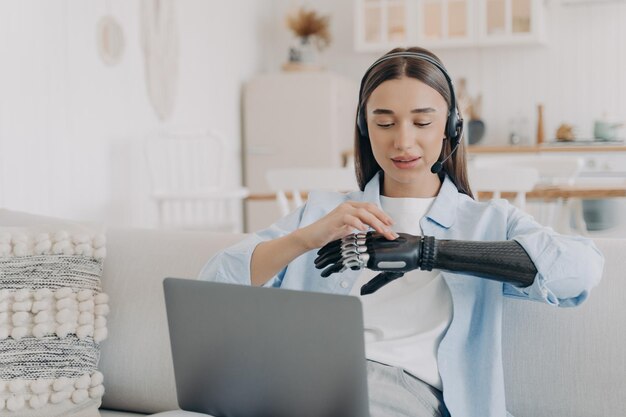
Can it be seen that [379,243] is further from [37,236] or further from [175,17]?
[175,17]

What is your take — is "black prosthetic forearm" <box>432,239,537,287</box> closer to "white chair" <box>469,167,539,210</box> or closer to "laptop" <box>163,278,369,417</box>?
"laptop" <box>163,278,369,417</box>

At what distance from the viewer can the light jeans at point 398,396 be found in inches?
49.8

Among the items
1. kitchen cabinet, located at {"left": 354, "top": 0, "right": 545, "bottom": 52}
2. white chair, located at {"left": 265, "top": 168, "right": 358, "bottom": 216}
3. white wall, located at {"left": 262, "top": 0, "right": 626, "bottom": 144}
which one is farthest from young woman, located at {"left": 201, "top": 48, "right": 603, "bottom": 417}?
white wall, located at {"left": 262, "top": 0, "right": 626, "bottom": 144}

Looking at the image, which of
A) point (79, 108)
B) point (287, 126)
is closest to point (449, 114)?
point (79, 108)

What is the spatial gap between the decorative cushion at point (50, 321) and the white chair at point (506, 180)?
4.83ft

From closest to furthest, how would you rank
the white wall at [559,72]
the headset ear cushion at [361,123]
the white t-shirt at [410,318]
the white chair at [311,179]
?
the white t-shirt at [410,318] → the headset ear cushion at [361,123] → the white chair at [311,179] → the white wall at [559,72]

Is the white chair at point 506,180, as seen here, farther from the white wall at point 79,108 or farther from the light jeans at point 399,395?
the white wall at point 79,108

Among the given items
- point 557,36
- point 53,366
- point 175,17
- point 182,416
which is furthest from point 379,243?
point 557,36

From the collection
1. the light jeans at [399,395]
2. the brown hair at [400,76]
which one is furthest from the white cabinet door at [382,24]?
the light jeans at [399,395]

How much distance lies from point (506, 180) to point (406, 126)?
1.46 m

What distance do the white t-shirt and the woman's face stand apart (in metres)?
0.09

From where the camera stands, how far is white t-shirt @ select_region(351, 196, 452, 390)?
52.4 inches

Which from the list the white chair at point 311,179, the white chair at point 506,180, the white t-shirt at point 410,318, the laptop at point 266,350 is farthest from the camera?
the white chair at point 311,179

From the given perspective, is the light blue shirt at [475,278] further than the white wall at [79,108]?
No
